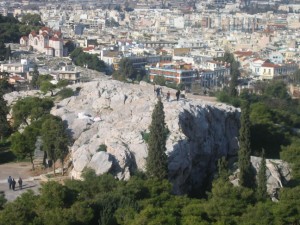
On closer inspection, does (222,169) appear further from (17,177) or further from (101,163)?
(17,177)

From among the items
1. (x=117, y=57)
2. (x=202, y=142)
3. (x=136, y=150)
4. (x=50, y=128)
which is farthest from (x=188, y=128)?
(x=117, y=57)

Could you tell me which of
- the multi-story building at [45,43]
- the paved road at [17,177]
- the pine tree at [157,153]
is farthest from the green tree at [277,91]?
the pine tree at [157,153]

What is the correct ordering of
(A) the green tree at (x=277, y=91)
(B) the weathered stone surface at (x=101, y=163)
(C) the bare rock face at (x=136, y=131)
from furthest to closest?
1. (A) the green tree at (x=277, y=91)
2. (C) the bare rock face at (x=136, y=131)
3. (B) the weathered stone surface at (x=101, y=163)

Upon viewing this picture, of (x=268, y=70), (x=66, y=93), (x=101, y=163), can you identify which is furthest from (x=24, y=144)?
(x=268, y=70)

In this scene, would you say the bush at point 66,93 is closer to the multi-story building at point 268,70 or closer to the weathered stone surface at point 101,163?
the weathered stone surface at point 101,163

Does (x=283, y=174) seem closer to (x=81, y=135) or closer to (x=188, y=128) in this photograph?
(x=188, y=128)

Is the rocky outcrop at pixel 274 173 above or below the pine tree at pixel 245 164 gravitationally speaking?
below

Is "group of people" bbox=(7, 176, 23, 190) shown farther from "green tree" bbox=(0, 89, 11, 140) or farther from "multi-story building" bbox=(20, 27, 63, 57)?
"multi-story building" bbox=(20, 27, 63, 57)
